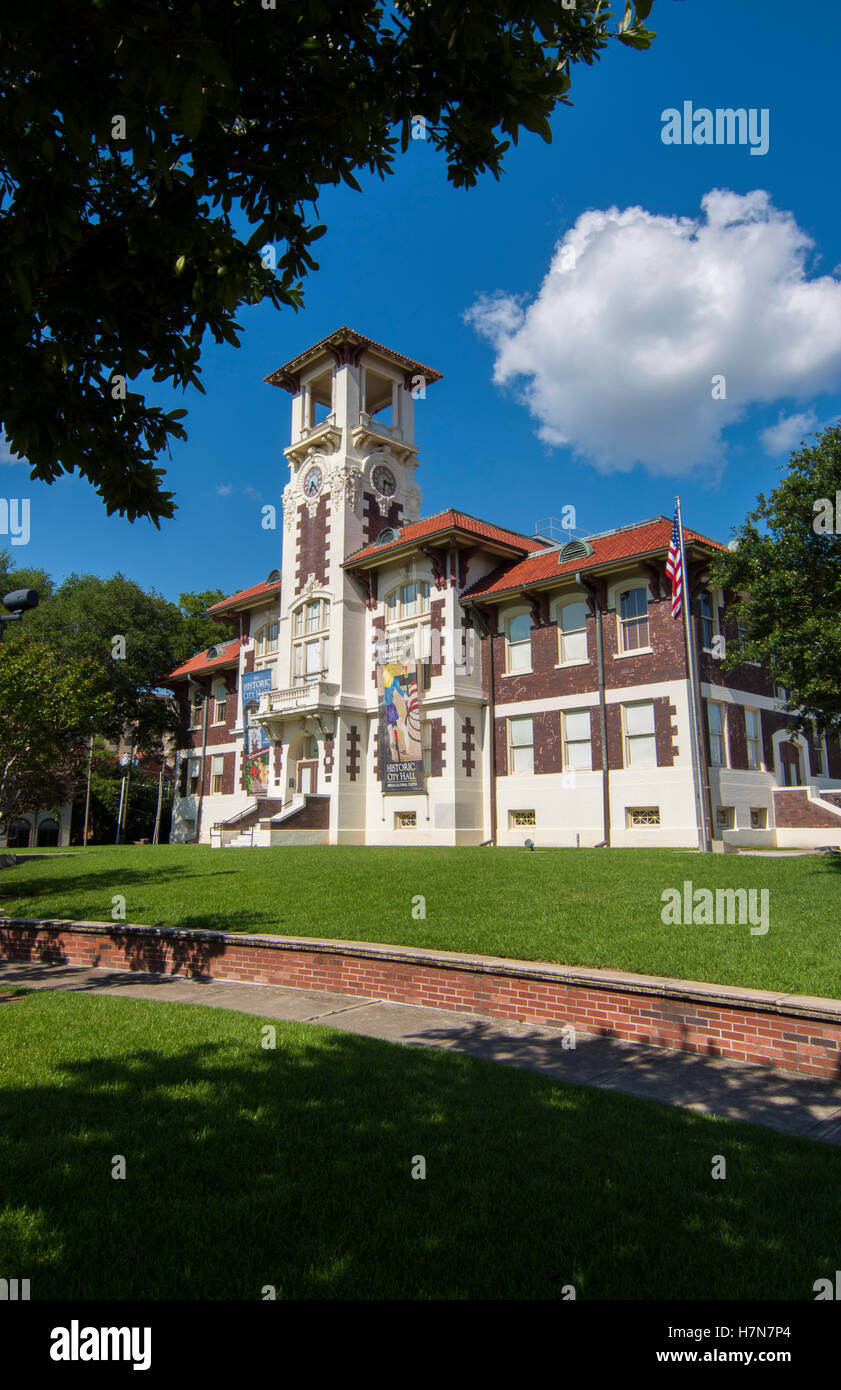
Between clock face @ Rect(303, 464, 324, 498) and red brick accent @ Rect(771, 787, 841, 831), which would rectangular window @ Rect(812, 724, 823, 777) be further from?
clock face @ Rect(303, 464, 324, 498)

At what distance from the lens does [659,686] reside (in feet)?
85.0

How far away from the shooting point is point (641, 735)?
86.7 feet

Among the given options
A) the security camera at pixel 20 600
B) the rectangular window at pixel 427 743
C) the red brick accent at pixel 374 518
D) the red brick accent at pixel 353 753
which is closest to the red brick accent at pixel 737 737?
the rectangular window at pixel 427 743

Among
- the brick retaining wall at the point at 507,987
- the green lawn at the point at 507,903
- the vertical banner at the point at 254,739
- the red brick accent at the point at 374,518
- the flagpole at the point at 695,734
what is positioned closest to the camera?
the brick retaining wall at the point at 507,987

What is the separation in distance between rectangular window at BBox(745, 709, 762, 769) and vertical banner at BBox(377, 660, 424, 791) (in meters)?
11.6

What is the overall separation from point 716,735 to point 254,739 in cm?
2329

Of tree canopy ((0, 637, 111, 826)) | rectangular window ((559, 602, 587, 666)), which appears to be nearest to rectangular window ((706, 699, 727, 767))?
rectangular window ((559, 602, 587, 666))

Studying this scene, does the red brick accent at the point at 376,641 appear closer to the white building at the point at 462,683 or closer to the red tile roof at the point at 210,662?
the white building at the point at 462,683

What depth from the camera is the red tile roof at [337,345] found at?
35312 mm

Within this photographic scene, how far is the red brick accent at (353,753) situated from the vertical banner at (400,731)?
1.65m

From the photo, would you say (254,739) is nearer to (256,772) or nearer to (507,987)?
(256,772)

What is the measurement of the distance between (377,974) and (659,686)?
Answer: 62.6ft
